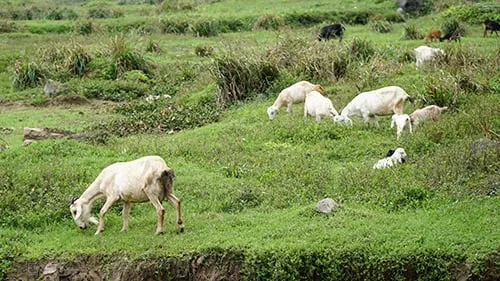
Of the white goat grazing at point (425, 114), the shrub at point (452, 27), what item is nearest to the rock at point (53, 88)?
the white goat grazing at point (425, 114)

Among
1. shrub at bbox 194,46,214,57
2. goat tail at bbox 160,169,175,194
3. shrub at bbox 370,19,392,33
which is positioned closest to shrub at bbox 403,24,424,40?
shrub at bbox 370,19,392,33

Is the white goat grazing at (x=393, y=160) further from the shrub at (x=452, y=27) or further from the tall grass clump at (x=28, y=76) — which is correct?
the shrub at (x=452, y=27)

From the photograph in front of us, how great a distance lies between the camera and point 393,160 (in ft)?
41.3

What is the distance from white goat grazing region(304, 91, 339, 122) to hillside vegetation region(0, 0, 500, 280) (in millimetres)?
342

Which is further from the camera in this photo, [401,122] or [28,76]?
[28,76]

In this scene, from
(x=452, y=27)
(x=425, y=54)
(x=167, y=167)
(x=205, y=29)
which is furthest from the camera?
(x=205, y=29)

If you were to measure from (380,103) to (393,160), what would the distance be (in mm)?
2709

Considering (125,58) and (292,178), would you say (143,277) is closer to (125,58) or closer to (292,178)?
(292,178)

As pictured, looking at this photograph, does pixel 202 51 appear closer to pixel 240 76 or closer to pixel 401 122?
pixel 240 76

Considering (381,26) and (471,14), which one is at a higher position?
(471,14)

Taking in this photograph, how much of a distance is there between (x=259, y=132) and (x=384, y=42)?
12.8 metres

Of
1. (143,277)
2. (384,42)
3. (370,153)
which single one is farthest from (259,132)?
(384,42)

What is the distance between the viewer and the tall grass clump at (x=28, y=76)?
23.8m

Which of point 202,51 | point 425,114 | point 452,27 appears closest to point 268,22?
point 202,51
